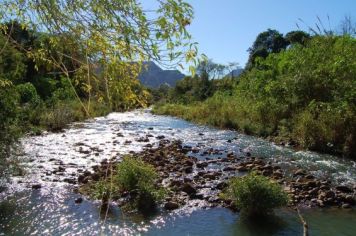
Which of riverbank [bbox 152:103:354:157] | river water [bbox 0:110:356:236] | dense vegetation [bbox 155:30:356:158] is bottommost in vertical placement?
river water [bbox 0:110:356:236]

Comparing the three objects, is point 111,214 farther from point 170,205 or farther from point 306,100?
point 306,100

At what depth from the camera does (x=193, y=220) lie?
8133 mm

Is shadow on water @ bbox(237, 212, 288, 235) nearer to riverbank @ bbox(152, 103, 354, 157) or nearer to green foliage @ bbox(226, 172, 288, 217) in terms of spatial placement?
green foliage @ bbox(226, 172, 288, 217)

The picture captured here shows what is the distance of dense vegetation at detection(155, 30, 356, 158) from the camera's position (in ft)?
49.4

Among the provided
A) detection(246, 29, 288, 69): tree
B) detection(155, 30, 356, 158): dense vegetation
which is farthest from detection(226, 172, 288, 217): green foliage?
detection(246, 29, 288, 69): tree

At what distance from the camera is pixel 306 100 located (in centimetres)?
1895

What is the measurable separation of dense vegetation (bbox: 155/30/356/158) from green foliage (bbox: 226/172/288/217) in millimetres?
6975

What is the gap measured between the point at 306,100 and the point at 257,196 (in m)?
11.9

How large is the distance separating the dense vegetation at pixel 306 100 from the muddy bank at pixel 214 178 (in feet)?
9.87

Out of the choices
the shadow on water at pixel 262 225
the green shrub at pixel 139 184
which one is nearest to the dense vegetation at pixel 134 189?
the green shrub at pixel 139 184

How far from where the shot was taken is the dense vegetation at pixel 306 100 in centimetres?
1506

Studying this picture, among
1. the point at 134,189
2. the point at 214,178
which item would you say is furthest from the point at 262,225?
the point at 214,178

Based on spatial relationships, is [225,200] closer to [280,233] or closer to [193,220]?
[193,220]

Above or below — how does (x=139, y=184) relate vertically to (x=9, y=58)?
below
